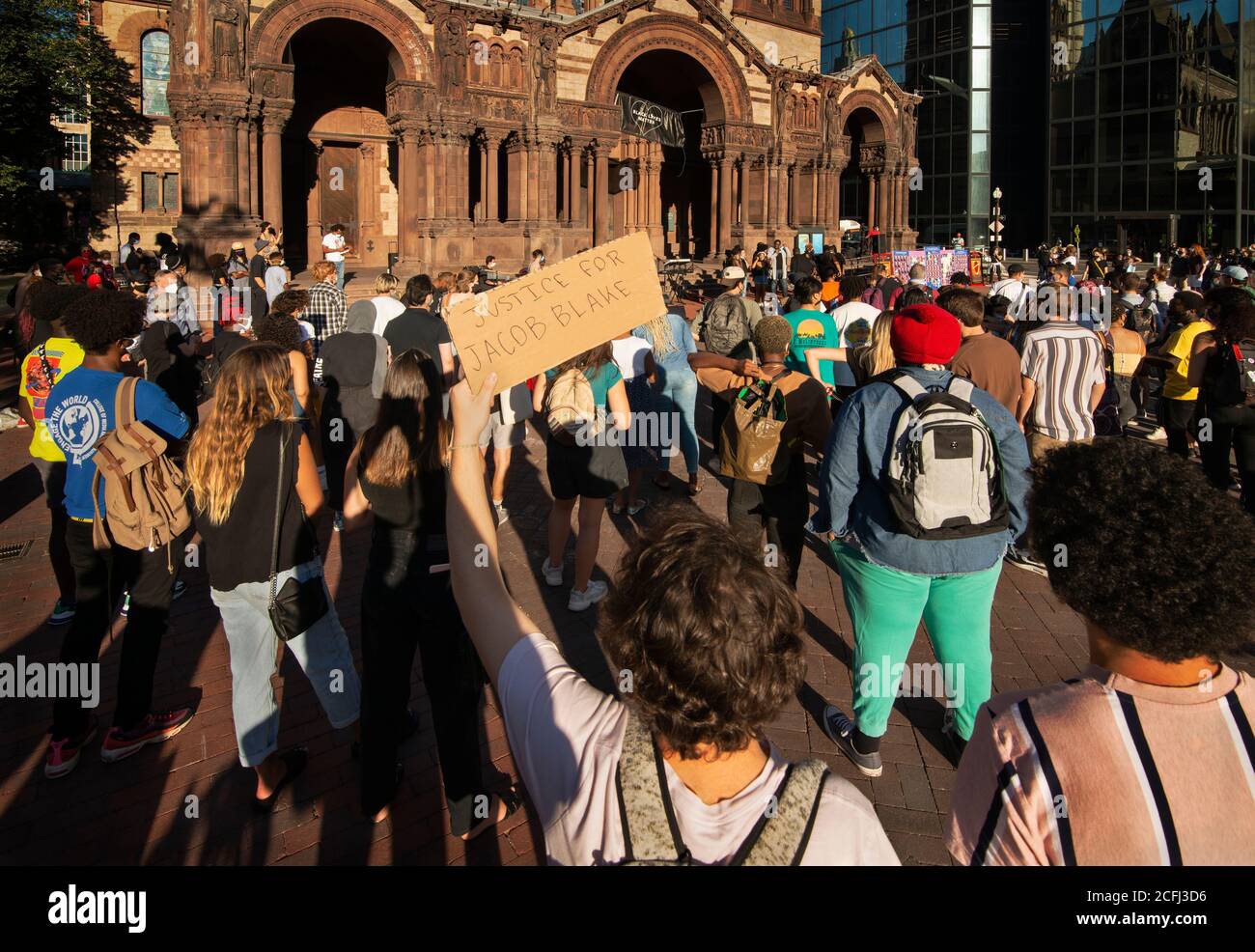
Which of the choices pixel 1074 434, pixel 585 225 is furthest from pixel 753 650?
pixel 585 225

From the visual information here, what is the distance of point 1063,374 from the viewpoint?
6.60m

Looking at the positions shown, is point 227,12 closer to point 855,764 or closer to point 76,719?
point 76,719

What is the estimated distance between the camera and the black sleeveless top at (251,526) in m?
3.72

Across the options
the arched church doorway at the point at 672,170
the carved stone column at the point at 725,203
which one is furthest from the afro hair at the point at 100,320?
the carved stone column at the point at 725,203

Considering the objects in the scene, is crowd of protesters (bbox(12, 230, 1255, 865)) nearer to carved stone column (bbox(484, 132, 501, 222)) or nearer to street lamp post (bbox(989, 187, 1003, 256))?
carved stone column (bbox(484, 132, 501, 222))

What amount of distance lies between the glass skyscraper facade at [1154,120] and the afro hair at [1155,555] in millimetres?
46937

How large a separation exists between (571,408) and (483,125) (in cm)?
2261

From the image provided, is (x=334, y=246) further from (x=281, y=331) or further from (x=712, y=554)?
(x=712, y=554)

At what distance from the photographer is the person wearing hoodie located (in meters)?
7.32

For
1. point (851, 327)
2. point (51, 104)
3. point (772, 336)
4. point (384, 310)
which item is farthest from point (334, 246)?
point (51, 104)

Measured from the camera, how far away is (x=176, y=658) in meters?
5.57

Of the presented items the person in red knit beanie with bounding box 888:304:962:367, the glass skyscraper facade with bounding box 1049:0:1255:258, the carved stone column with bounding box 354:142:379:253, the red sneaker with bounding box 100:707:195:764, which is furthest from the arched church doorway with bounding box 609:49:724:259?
the red sneaker with bounding box 100:707:195:764

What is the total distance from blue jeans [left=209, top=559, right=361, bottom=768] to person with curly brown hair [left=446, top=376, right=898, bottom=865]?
8.26 feet
